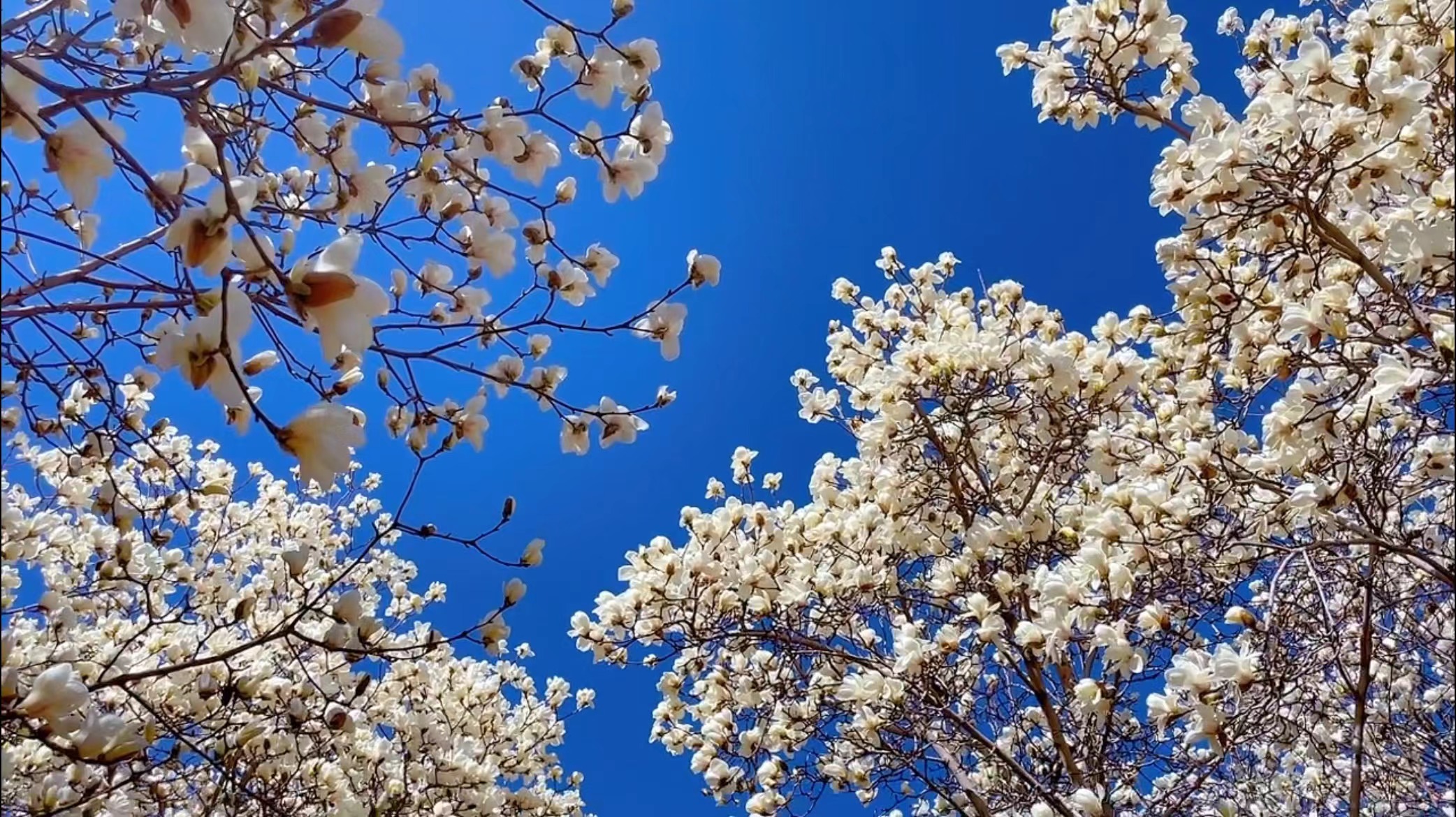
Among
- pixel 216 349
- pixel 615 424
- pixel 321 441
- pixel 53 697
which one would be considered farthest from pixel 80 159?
pixel 615 424

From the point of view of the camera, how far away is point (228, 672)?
158 cm

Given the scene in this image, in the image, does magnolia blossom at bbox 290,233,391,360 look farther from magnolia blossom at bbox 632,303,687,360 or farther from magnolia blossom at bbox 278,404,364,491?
magnolia blossom at bbox 632,303,687,360

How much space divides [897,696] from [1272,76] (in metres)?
2.00

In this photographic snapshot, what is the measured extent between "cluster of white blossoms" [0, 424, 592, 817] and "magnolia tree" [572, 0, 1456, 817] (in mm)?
1366

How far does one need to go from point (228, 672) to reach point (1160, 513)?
2283mm

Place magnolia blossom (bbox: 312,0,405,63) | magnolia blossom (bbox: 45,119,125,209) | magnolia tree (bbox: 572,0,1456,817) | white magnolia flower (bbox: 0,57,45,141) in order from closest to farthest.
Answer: white magnolia flower (bbox: 0,57,45,141) → magnolia blossom (bbox: 45,119,125,209) → magnolia blossom (bbox: 312,0,405,63) → magnolia tree (bbox: 572,0,1456,817)

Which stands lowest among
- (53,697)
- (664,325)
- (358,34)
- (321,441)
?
(53,697)

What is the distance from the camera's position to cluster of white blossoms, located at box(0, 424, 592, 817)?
142 cm

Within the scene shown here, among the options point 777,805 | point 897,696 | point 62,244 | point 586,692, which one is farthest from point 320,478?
point 586,692

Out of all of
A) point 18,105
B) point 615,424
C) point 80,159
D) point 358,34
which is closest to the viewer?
point 18,105

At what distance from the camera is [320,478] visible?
3.59 feet

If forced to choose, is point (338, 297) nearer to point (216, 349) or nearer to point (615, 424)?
point (216, 349)

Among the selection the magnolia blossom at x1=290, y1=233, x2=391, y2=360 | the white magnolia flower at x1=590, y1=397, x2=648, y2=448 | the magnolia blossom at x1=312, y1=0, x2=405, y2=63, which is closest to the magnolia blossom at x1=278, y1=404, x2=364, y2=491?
the magnolia blossom at x1=290, y1=233, x2=391, y2=360

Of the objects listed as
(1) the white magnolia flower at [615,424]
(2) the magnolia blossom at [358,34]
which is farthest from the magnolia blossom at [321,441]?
(1) the white magnolia flower at [615,424]
